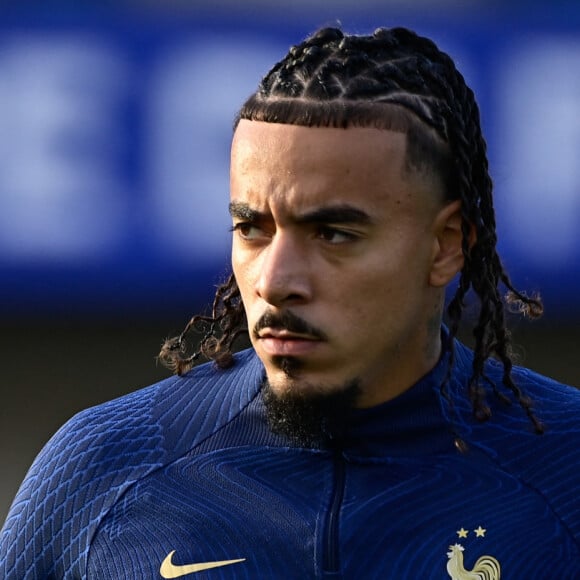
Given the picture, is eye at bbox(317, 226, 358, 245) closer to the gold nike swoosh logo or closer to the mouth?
the mouth

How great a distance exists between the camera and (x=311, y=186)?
3.00m

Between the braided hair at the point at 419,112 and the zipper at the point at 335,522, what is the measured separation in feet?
1.09

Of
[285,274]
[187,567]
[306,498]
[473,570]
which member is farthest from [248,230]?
[473,570]

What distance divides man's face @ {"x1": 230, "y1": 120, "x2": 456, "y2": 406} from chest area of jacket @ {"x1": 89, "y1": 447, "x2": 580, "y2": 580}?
20 cm

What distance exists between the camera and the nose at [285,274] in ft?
9.78

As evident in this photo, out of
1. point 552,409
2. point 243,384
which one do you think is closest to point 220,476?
point 243,384

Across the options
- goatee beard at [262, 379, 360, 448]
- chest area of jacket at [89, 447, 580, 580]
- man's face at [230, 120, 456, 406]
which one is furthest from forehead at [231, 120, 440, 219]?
chest area of jacket at [89, 447, 580, 580]

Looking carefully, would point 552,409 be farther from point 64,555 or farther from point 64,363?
point 64,363

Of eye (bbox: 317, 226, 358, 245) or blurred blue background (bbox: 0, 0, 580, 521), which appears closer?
eye (bbox: 317, 226, 358, 245)

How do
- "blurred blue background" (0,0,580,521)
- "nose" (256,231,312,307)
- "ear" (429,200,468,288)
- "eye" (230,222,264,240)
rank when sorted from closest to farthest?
"nose" (256,231,312,307) → "eye" (230,222,264,240) → "ear" (429,200,468,288) → "blurred blue background" (0,0,580,521)

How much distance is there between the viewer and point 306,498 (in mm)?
3135

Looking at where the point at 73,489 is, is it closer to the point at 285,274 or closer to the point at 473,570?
the point at 285,274

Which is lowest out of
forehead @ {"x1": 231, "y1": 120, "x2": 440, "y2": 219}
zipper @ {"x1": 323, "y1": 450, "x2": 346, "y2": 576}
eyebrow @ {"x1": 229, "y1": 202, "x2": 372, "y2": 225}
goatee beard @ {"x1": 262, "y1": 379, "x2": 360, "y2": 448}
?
zipper @ {"x1": 323, "y1": 450, "x2": 346, "y2": 576}

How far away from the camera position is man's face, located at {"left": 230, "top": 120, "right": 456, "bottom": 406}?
3006 millimetres
